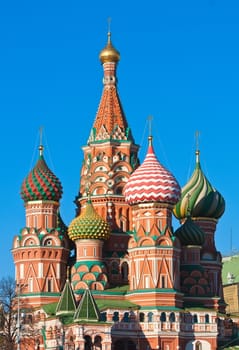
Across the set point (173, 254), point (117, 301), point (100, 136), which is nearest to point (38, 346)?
point (117, 301)

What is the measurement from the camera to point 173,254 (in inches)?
2456

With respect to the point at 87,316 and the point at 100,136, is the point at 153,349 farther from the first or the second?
the point at 100,136

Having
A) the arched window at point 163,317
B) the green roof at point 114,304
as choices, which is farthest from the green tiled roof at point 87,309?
the arched window at point 163,317

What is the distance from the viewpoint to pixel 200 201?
6938cm

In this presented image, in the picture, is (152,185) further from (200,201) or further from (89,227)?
(200,201)

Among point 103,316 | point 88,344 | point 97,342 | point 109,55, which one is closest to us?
point 97,342

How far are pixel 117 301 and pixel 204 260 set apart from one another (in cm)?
856

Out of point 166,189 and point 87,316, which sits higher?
point 166,189

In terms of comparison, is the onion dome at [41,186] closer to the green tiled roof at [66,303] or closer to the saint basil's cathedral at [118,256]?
the saint basil's cathedral at [118,256]

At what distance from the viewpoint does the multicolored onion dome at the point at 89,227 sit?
63.3 meters

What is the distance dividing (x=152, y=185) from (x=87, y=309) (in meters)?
8.96

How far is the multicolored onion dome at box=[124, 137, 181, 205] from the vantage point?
62.9m

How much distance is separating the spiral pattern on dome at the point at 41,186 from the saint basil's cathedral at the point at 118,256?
0.06 metres

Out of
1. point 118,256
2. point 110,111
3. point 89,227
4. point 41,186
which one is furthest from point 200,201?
point 41,186
